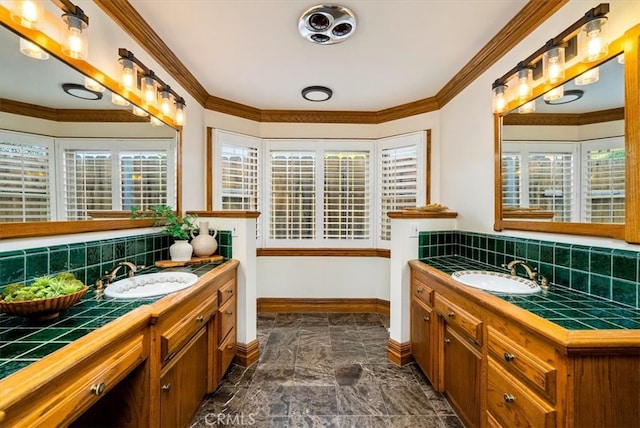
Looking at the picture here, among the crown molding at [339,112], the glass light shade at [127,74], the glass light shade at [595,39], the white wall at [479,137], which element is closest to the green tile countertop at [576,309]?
the white wall at [479,137]

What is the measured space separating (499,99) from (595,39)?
0.64m

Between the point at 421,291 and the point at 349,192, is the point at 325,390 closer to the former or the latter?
the point at 421,291

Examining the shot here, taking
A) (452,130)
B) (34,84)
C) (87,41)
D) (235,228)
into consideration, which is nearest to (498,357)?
(235,228)

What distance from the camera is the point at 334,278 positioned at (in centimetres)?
354

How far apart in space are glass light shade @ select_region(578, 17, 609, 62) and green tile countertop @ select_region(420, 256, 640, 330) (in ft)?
3.69

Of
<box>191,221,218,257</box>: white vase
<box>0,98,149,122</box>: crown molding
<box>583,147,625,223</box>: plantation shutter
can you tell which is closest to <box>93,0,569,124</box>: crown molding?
<box>0,98,149,122</box>: crown molding

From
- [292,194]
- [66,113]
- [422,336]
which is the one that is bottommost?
[422,336]

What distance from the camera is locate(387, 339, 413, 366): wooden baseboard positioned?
2.35 metres

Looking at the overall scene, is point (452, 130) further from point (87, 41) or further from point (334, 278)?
point (87, 41)

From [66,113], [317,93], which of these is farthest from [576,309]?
[317,93]

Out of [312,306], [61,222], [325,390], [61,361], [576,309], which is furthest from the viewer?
[312,306]

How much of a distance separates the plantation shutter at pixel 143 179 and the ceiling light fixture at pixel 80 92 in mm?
361

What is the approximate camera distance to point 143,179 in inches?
79.1

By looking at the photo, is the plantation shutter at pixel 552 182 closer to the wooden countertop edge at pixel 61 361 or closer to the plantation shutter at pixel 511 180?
the plantation shutter at pixel 511 180
